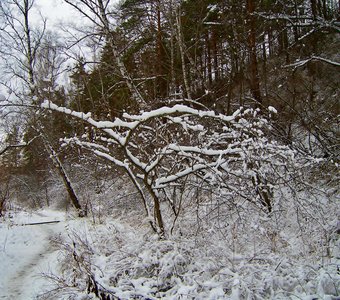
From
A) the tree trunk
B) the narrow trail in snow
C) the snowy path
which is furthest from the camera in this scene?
the tree trunk

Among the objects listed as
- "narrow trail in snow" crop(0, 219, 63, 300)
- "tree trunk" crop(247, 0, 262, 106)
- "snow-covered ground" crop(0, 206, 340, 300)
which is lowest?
"narrow trail in snow" crop(0, 219, 63, 300)

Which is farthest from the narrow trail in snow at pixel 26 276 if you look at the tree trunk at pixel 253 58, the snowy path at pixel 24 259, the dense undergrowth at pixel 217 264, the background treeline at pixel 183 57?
Result: the tree trunk at pixel 253 58

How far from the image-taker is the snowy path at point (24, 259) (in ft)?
18.0

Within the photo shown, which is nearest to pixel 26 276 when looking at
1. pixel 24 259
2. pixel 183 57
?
pixel 24 259

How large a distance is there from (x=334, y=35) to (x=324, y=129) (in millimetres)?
11309

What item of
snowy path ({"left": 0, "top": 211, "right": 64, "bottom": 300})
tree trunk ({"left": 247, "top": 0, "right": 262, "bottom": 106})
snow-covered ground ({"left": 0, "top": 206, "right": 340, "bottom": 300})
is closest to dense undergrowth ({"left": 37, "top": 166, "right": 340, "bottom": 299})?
snow-covered ground ({"left": 0, "top": 206, "right": 340, "bottom": 300})

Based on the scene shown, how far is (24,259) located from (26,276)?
4.33ft

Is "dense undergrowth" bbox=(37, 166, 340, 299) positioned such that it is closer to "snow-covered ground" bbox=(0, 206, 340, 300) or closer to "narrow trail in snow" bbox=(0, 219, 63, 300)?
"snow-covered ground" bbox=(0, 206, 340, 300)

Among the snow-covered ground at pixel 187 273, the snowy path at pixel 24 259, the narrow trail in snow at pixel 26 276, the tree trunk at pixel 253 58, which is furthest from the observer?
the tree trunk at pixel 253 58

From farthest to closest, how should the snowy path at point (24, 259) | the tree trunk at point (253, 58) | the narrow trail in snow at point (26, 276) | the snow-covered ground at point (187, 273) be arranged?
the tree trunk at point (253, 58) → the snowy path at point (24, 259) → the narrow trail in snow at point (26, 276) → the snow-covered ground at point (187, 273)

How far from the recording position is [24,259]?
7336 millimetres

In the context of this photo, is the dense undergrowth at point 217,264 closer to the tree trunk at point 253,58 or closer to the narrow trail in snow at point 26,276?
the narrow trail in snow at point 26,276

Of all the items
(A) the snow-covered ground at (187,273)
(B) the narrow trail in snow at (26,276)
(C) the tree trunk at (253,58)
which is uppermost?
(C) the tree trunk at (253,58)

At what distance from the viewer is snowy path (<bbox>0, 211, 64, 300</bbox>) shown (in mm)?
5473
